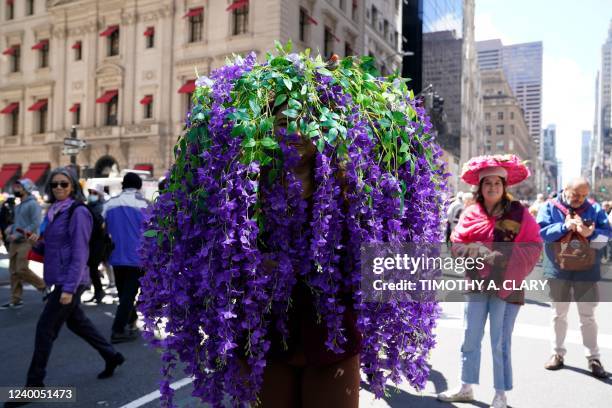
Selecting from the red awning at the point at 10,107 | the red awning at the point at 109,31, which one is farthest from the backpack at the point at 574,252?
the red awning at the point at 10,107

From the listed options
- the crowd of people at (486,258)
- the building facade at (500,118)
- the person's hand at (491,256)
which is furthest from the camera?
the building facade at (500,118)

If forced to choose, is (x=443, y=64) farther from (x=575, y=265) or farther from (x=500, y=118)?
(x=500, y=118)

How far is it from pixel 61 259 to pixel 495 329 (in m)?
3.67

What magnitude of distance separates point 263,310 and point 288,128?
2.36 ft

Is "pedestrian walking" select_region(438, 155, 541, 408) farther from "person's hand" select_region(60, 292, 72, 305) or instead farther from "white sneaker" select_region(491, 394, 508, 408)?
"person's hand" select_region(60, 292, 72, 305)

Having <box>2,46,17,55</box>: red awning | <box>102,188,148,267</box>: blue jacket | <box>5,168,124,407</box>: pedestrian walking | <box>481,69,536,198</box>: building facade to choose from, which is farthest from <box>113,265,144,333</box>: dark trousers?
<box>481,69,536,198</box>: building facade

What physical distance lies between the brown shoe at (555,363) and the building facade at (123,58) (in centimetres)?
2153

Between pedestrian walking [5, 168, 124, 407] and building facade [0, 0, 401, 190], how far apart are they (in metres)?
20.6

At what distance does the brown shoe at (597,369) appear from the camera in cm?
478

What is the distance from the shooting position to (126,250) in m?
6.07

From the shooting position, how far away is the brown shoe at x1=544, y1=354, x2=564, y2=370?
16.5 feet

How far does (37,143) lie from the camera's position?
31812mm

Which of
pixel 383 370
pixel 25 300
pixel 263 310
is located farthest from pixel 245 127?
pixel 25 300

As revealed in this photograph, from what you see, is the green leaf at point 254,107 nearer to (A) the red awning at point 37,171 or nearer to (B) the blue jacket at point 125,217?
(B) the blue jacket at point 125,217
